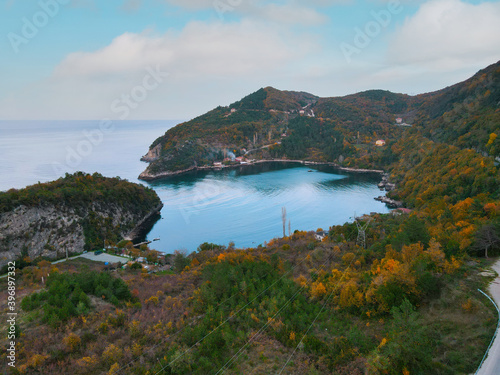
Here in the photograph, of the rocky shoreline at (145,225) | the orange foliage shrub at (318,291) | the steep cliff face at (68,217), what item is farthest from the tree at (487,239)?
the rocky shoreline at (145,225)

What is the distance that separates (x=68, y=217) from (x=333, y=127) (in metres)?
109

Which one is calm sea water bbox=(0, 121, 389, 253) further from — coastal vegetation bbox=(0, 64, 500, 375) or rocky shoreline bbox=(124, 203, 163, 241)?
coastal vegetation bbox=(0, 64, 500, 375)

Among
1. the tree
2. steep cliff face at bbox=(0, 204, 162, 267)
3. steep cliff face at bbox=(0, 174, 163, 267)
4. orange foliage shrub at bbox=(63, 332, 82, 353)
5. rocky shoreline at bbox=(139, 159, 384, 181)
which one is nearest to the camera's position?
orange foliage shrub at bbox=(63, 332, 82, 353)

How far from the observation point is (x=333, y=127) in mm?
122938

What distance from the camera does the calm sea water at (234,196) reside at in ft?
145

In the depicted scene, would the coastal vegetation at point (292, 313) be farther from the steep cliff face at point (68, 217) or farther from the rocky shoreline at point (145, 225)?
the rocky shoreline at point (145, 225)

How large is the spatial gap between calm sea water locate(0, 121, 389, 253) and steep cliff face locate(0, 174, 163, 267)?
17.6 feet

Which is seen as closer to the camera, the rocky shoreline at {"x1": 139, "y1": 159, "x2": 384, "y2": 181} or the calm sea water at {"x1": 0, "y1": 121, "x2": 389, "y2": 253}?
the calm sea water at {"x1": 0, "y1": 121, "x2": 389, "y2": 253}

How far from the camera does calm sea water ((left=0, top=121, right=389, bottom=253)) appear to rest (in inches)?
1745

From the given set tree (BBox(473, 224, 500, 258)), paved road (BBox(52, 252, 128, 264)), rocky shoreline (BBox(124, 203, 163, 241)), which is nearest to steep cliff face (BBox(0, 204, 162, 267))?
paved road (BBox(52, 252, 128, 264))

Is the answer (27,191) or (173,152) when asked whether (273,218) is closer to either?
(27,191)

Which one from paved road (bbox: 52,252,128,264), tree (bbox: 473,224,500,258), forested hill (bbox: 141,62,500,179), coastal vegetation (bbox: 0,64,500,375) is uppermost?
forested hill (bbox: 141,62,500,179)

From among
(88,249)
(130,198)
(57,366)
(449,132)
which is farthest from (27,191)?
(449,132)

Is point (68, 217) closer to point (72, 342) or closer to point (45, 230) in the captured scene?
A: point (45, 230)
